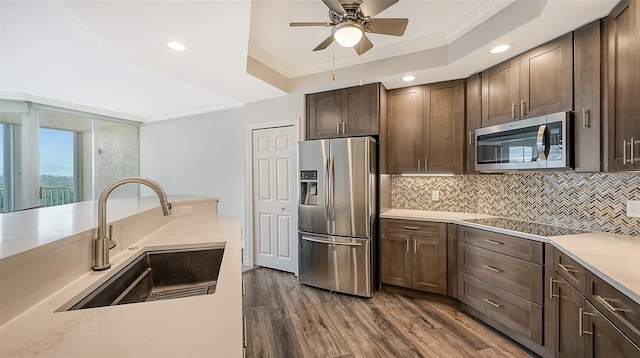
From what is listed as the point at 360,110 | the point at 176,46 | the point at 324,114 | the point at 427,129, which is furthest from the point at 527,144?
the point at 176,46

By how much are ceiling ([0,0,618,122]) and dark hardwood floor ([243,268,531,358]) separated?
239 cm

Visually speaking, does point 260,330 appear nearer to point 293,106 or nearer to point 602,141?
point 293,106

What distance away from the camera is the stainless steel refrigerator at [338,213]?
2.93m

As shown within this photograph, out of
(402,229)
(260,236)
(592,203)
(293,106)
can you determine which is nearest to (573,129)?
(592,203)

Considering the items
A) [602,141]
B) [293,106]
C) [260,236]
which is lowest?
[260,236]

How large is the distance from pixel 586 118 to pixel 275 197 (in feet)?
10.5

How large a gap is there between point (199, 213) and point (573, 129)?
3.15 metres

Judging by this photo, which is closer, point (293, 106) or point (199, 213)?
point (199, 213)

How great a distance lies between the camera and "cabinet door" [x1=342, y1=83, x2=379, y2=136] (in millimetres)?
3131

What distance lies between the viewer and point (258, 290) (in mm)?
3145

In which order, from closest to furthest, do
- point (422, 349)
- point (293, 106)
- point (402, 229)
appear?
point (422, 349) < point (402, 229) < point (293, 106)

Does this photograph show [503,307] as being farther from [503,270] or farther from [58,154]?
[58,154]

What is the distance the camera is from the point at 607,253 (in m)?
1.56

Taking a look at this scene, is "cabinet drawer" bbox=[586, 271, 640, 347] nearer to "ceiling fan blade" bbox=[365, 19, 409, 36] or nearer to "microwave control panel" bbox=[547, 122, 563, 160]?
"microwave control panel" bbox=[547, 122, 563, 160]
